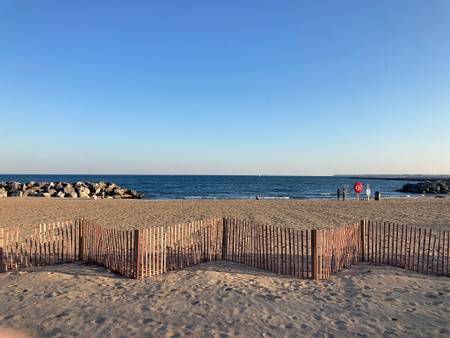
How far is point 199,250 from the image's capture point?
1020 cm

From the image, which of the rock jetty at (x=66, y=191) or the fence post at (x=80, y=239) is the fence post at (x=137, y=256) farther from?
the rock jetty at (x=66, y=191)

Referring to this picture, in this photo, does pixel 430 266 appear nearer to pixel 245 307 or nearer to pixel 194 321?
pixel 245 307

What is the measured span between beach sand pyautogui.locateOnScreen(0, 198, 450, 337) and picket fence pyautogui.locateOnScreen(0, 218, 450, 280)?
14.1 inches

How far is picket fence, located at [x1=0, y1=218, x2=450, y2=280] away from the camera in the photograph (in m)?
9.11

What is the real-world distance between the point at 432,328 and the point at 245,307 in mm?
3291

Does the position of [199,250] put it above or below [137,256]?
below

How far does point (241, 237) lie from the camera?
34.6 ft

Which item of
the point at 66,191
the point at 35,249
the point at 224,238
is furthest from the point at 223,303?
the point at 66,191

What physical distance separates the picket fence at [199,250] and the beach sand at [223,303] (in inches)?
14.1

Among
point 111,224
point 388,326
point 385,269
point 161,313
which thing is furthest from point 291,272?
point 111,224

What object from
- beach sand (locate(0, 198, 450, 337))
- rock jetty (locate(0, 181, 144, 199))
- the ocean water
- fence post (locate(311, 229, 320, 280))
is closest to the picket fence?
fence post (locate(311, 229, 320, 280))

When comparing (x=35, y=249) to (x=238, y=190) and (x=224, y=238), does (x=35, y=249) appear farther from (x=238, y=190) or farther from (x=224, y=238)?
(x=238, y=190)

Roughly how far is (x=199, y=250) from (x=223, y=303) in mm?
3073

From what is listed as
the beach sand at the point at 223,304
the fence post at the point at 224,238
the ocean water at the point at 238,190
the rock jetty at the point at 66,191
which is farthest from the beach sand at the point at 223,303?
the ocean water at the point at 238,190
